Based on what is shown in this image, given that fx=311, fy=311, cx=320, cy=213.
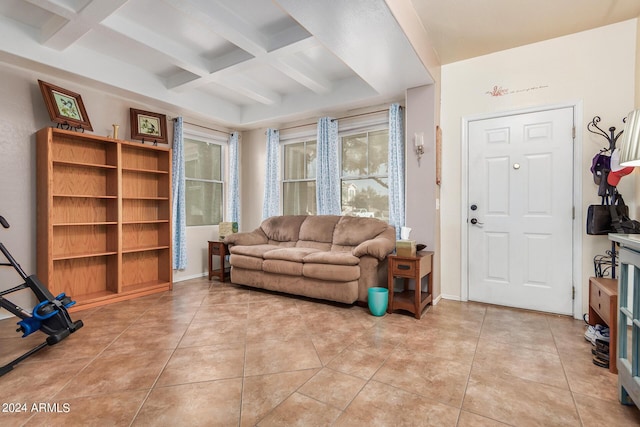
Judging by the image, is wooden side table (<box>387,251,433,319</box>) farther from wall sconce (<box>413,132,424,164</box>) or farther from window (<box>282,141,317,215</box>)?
window (<box>282,141,317,215</box>)

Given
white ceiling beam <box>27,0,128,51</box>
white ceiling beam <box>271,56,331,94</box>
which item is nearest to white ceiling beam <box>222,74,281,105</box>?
white ceiling beam <box>271,56,331,94</box>

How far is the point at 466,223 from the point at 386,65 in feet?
6.47

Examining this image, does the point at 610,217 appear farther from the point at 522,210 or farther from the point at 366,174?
the point at 366,174

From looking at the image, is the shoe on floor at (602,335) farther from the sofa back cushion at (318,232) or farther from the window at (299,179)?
the window at (299,179)

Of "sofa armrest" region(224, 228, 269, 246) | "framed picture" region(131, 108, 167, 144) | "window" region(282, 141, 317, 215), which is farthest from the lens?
"window" region(282, 141, 317, 215)

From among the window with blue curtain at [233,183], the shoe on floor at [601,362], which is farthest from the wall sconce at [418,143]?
the window with blue curtain at [233,183]

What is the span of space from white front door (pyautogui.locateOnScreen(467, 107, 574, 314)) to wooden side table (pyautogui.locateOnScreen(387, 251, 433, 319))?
0.70m

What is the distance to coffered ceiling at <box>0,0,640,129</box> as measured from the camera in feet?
8.13

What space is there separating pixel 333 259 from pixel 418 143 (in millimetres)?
1624

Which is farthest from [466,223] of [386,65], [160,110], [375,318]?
[160,110]

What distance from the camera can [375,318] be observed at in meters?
3.10

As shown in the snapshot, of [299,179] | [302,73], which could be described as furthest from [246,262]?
[302,73]

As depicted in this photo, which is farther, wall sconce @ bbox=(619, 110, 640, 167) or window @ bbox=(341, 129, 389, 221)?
window @ bbox=(341, 129, 389, 221)

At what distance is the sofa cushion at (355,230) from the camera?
390 centimetres
